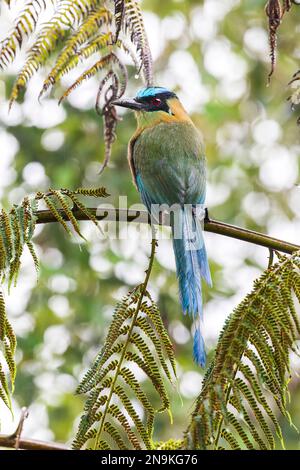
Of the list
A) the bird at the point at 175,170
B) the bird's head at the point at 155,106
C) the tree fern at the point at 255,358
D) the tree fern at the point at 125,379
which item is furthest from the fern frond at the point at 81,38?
the bird's head at the point at 155,106

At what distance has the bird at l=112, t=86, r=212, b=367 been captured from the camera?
224cm

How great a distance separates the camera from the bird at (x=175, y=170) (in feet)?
7.34

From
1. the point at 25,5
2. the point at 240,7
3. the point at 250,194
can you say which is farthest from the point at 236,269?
the point at 25,5

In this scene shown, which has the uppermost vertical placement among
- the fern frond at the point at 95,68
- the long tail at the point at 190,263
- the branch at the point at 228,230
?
the fern frond at the point at 95,68

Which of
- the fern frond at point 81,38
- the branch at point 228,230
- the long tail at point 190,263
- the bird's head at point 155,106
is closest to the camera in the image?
the branch at point 228,230

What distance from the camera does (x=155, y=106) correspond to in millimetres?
3031

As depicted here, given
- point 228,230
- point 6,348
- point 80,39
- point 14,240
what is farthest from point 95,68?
point 6,348

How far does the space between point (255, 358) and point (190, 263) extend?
0.88 m

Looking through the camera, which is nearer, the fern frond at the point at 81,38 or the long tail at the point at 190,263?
the fern frond at the point at 81,38

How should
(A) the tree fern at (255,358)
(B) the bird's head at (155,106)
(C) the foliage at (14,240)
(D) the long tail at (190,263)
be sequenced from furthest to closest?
(B) the bird's head at (155,106)
(D) the long tail at (190,263)
(C) the foliage at (14,240)
(A) the tree fern at (255,358)

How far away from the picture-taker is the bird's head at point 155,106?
300cm

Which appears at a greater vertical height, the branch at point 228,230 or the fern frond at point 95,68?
the fern frond at point 95,68

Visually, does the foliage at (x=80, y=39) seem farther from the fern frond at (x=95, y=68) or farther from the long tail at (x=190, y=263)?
the long tail at (x=190, y=263)

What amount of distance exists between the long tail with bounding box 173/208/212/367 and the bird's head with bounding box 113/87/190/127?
2.11ft
